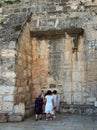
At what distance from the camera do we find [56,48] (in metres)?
12.4

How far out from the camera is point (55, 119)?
10.4m

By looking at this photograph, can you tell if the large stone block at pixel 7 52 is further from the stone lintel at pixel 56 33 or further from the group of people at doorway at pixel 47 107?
the stone lintel at pixel 56 33

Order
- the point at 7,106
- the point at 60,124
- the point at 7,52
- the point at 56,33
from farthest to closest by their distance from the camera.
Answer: the point at 56,33, the point at 7,52, the point at 7,106, the point at 60,124

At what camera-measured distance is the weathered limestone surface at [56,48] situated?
11.9 meters

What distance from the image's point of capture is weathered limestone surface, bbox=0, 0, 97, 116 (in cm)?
1195

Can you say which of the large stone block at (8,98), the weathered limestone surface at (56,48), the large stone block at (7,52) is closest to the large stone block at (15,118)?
the large stone block at (8,98)

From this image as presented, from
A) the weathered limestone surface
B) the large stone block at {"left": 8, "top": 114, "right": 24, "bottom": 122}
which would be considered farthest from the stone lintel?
the large stone block at {"left": 8, "top": 114, "right": 24, "bottom": 122}

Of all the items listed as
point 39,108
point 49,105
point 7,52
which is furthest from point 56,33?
point 39,108

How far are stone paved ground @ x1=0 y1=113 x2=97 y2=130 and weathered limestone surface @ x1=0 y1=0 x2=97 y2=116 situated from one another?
1580mm

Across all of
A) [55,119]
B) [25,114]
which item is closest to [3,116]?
[25,114]

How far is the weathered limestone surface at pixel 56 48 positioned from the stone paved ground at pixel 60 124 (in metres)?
1.58

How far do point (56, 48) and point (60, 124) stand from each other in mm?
3958

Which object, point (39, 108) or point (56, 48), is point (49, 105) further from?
point (56, 48)

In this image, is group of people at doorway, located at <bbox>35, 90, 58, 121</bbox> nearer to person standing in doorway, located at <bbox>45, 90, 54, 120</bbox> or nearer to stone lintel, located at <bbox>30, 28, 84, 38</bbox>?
person standing in doorway, located at <bbox>45, 90, 54, 120</bbox>
